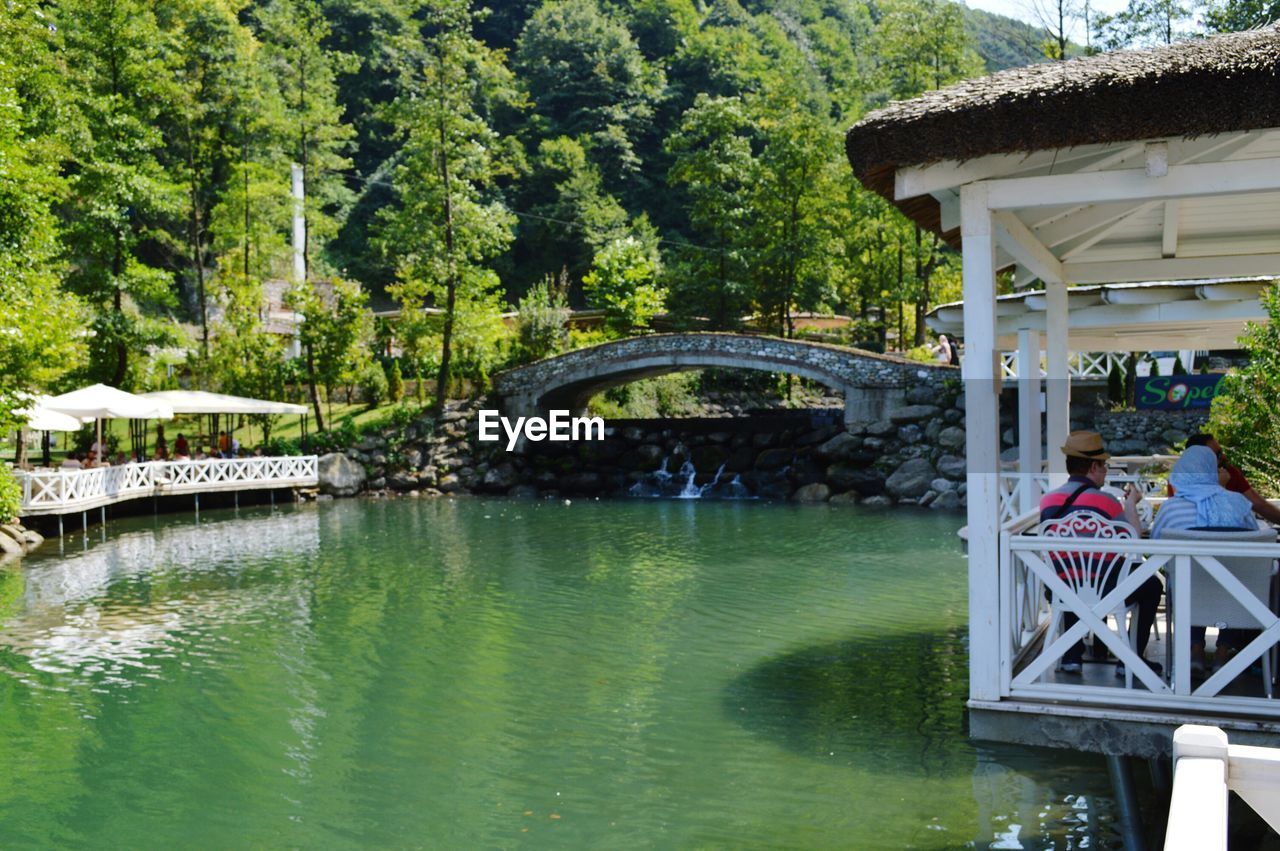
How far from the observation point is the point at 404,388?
32.9 metres

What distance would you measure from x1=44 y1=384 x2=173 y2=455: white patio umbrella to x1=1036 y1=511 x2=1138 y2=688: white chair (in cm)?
2030

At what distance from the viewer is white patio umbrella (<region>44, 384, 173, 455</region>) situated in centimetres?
2217

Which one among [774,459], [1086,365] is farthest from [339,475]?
[1086,365]

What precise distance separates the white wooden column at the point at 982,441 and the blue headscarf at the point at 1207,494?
0.90m

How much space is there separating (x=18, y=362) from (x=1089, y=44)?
24794 mm

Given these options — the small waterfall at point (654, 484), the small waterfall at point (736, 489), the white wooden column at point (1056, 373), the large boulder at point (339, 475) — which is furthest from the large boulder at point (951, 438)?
the white wooden column at point (1056, 373)

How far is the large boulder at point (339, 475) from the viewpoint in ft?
93.0

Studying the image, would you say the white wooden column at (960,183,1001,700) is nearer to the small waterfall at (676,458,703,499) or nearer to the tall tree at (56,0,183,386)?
the small waterfall at (676,458,703,499)

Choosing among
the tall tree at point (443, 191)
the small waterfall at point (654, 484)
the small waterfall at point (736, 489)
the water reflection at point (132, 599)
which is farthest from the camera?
the tall tree at point (443, 191)

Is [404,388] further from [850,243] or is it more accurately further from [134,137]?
[850,243]

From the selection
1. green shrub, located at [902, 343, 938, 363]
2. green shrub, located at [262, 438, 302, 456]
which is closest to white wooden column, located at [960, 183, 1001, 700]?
green shrub, located at [902, 343, 938, 363]

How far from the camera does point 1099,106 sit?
5738 mm

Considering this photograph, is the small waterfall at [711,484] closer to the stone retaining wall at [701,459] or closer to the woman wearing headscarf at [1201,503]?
the stone retaining wall at [701,459]

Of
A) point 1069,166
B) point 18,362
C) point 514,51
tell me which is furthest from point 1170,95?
point 514,51
